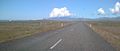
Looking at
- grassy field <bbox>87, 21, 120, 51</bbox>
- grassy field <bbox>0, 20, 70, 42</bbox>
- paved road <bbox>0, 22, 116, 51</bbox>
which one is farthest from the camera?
grassy field <bbox>0, 20, 70, 42</bbox>

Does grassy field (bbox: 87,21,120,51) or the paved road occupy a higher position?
the paved road

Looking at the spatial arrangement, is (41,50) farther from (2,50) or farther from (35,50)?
(2,50)

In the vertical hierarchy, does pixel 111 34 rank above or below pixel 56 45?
below

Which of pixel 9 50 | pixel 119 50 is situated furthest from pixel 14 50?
pixel 119 50

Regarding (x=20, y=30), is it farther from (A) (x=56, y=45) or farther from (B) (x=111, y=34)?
(A) (x=56, y=45)

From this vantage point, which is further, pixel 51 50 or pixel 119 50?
pixel 119 50

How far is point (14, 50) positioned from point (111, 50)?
5.69 meters

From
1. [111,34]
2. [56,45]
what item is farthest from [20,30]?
[56,45]

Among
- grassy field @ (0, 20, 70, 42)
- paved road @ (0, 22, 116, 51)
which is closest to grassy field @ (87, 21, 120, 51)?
paved road @ (0, 22, 116, 51)

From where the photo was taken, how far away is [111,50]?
1132 cm

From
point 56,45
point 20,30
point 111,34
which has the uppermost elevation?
point 56,45

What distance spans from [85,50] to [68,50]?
40.4 inches

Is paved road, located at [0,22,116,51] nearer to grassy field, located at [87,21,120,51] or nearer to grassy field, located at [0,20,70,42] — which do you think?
grassy field, located at [87,21,120,51]

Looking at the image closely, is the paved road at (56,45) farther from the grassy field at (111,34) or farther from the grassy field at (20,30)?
the grassy field at (20,30)
